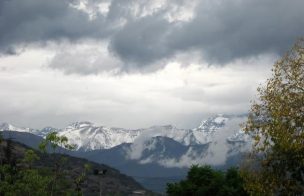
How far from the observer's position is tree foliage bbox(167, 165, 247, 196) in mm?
115669

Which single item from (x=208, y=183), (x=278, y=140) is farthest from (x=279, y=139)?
(x=208, y=183)

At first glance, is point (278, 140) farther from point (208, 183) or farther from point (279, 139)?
point (208, 183)

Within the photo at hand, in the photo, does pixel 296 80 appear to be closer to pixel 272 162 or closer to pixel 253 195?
pixel 272 162

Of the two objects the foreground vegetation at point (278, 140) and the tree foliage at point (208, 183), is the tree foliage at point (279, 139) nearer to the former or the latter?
the foreground vegetation at point (278, 140)

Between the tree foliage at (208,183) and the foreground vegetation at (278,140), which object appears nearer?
the foreground vegetation at (278,140)

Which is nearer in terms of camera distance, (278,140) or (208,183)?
(278,140)

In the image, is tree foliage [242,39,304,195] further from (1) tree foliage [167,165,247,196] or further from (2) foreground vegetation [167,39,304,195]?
(1) tree foliage [167,165,247,196]

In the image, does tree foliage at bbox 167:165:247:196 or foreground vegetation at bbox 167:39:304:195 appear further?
tree foliage at bbox 167:165:247:196

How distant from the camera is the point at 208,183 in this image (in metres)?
121

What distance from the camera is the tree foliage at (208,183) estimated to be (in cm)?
11567

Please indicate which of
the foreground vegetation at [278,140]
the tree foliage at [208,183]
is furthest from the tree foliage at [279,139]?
the tree foliage at [208,183]

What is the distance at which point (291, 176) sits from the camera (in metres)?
39.9


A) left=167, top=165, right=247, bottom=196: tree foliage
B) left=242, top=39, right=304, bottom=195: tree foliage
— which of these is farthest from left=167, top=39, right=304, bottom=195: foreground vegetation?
left=167, top=165, right=247, bottom=196: tree foliage

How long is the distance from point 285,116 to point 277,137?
1.65m
